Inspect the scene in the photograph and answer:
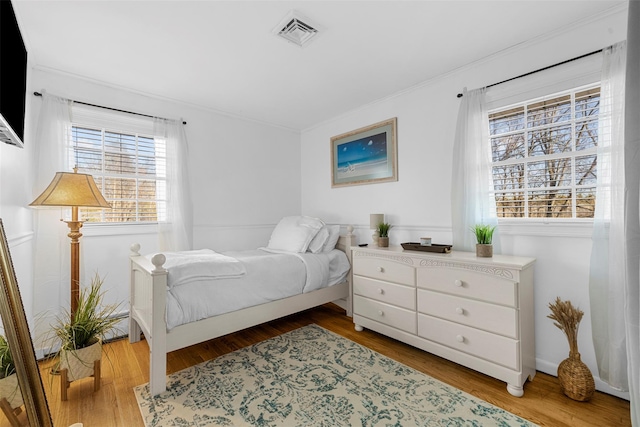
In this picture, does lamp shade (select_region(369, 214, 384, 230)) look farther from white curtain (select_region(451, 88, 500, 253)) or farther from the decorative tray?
white curtain (select_region(451, 88, 500, 253))

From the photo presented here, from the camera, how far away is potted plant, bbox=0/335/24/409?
1.01m

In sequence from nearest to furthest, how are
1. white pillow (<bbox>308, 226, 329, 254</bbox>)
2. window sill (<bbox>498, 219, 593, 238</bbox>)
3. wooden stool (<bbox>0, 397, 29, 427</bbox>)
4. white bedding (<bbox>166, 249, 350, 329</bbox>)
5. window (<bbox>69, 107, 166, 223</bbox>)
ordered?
wooden stool (<bbox>0, 397, 29, 427</bbox>) < window sill (<bbox>498, 219, 593, 238</bbox>) < white bedding (<bbox>166, 249, 350, 329</bbox>) < window (<bbox>69, 107, 166, 223</bbox>) < white pillow (<bbox>308, 226, 329, 254</bbox>)

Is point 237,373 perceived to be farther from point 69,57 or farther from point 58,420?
Result: point 69,57

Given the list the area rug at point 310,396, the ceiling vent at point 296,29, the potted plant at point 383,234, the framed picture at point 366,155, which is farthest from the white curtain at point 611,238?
the ceiling vent at point 296,29

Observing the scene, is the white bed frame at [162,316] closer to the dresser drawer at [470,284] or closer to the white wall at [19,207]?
the white wall at [19,207]

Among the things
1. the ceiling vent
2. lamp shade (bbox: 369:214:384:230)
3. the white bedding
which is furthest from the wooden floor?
the ceiling vent

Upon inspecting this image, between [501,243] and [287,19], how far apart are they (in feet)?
7.59

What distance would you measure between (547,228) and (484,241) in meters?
0.45

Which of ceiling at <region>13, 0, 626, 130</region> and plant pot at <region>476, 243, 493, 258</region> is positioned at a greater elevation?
ceiling at <region>13, 0, 626, 130</region>

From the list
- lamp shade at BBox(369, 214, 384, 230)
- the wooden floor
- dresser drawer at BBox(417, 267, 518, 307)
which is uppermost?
lamp shade at BBox(369, 214, 384, 230)

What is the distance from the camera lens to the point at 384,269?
264 centimetres

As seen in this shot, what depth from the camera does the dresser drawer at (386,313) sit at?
8.00 ft

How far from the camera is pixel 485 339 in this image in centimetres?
200

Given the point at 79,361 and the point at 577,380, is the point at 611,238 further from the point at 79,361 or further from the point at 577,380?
the point at 79,361
